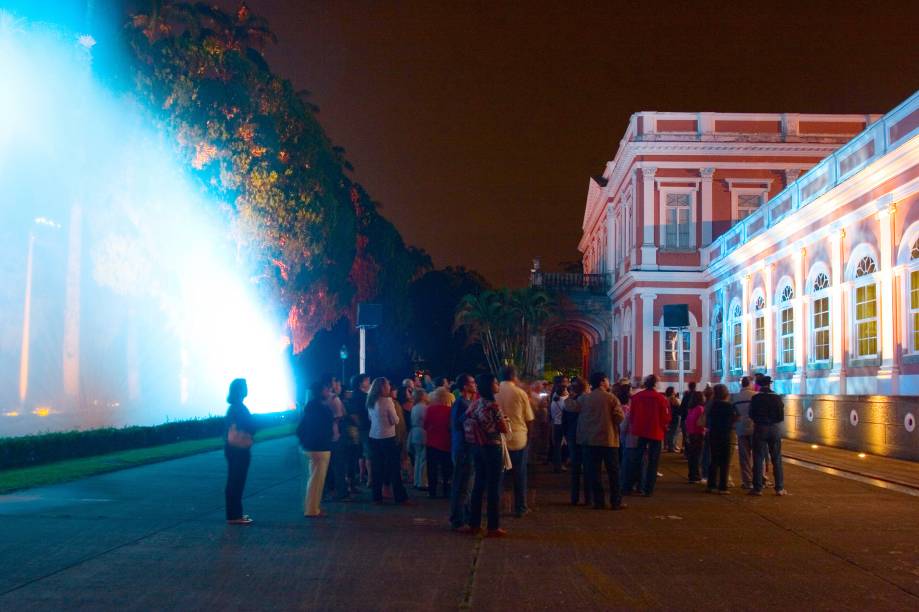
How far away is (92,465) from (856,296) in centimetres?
1810

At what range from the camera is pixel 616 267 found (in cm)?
5291

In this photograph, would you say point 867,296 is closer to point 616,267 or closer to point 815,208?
point 815,208

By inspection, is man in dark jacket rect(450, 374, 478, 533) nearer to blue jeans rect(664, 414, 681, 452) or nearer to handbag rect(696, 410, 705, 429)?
handbag rect(696, 410, 705, 429)

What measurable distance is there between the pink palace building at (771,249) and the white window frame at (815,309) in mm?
65

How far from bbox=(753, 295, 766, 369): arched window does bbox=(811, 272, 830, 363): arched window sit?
5.37m

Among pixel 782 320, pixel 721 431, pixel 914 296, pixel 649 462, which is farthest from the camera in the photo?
pixel 782 320

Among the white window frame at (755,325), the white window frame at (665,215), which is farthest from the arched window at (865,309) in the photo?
the white window frame at (665,215)

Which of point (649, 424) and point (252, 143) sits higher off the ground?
point (252, 143)

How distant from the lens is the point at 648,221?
44.8 m

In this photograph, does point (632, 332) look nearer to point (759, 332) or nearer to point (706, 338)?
point (706, 338)

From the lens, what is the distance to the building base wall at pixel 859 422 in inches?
811

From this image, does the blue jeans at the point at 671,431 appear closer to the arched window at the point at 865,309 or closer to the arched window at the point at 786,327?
the arched window at the point at 865,309

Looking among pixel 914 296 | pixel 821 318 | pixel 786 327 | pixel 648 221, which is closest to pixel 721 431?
pixel 914 296

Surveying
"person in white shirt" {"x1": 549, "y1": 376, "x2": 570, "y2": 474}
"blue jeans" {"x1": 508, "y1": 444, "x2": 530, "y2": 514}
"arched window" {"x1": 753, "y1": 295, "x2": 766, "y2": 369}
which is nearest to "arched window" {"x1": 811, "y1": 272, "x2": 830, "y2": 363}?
"arched window" {"x1": 753, "y1": 295, "x2": 766, "y2": 369}
